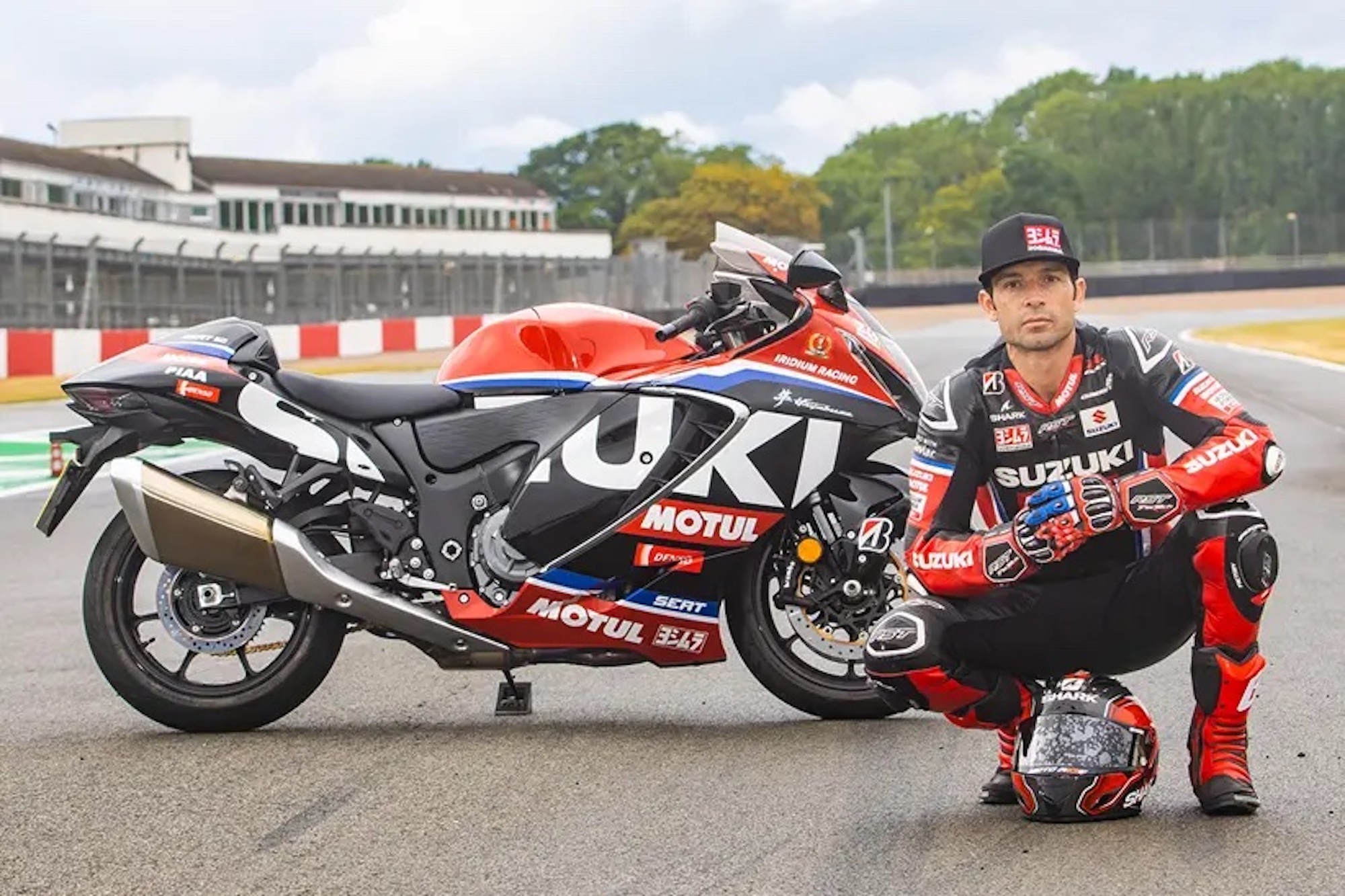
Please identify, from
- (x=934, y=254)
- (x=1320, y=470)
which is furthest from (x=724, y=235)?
(x=934, y=254)

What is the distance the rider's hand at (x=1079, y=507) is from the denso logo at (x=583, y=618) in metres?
1.83

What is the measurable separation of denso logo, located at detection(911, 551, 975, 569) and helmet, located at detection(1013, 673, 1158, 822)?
1.30 feet

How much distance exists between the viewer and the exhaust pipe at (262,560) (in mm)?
6281

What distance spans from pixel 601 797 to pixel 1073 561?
130cm

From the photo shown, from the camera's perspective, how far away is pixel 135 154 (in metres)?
91.8

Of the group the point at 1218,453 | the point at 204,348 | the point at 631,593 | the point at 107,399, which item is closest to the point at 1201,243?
the point at 631,593

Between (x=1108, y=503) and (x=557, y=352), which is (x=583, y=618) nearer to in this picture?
(x=557, y=352)

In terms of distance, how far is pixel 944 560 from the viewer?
504cm

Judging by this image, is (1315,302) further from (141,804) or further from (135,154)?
(141,804)

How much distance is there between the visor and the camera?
4.87 metres

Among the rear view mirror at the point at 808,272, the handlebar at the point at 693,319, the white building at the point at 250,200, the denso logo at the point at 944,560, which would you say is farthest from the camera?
the white building at the point at 250,200

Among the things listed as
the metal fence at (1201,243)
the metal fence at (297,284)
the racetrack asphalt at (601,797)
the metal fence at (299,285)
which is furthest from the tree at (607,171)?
the racetrack asphalt at (601,797)

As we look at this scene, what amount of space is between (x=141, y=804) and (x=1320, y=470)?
11207mm

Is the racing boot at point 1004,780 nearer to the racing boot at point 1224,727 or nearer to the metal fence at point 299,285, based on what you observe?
the racing boot at point 1224,727
